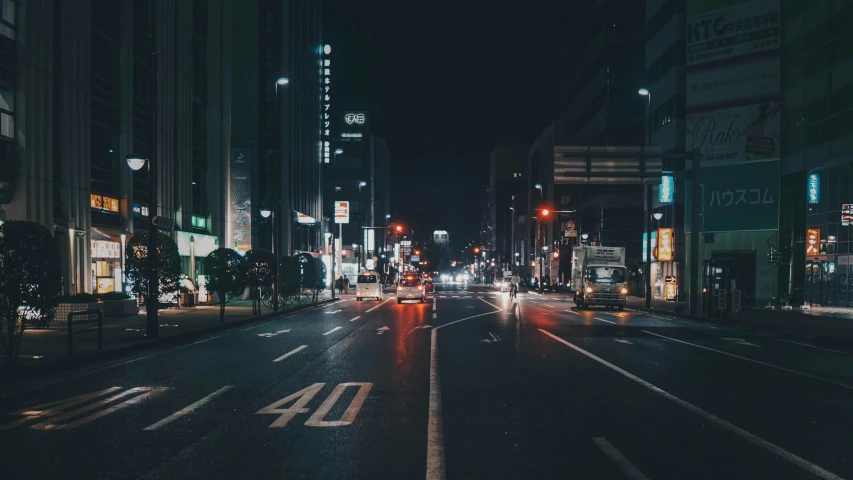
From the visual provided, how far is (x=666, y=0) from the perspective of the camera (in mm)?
58062

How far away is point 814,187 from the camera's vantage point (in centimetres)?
4309

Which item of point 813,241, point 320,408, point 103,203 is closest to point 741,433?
point 320,408

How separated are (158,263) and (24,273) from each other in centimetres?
1498

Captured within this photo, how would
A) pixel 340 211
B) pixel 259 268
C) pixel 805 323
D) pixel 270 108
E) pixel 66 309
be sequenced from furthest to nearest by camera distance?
1. pixel 340 211
2. pixel 270 108
3. pixel 259 268
4. pixel 805 323
5. pixel 66 309

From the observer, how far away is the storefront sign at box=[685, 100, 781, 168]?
47.3 metres

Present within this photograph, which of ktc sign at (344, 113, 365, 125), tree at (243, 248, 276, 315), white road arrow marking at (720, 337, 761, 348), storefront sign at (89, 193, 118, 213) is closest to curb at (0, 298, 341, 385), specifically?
tree at (243, 248, 276, 315)

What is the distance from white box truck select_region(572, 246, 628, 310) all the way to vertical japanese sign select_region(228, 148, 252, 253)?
991 inches

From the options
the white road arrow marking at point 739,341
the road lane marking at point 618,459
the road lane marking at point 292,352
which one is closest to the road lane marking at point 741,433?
the road lane marking at point 618,459

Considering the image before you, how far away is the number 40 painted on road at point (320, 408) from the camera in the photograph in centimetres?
945

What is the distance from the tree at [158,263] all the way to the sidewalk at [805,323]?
74.0ft

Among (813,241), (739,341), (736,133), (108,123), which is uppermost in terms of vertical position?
(736,133)

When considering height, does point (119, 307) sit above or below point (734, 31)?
below

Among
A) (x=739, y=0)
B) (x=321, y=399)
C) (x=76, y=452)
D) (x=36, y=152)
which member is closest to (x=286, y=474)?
(x=76, y=452)

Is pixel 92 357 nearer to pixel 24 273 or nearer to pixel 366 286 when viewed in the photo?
pixel 24 273
